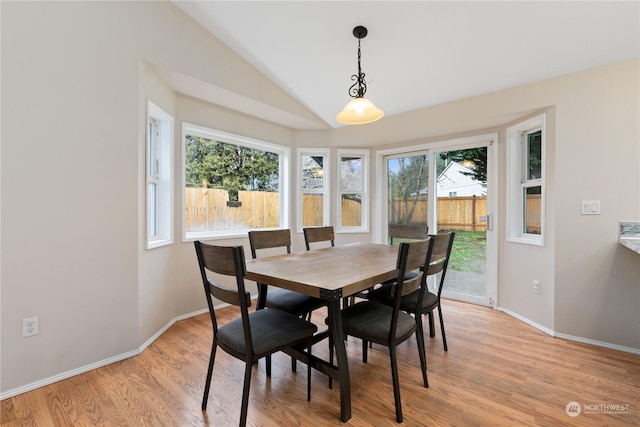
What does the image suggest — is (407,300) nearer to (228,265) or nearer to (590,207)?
(228,265)

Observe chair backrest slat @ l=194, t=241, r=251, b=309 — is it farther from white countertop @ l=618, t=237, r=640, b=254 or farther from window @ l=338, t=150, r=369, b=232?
window @ l=338, t=150, r=369, b=232

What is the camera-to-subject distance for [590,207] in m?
2.44

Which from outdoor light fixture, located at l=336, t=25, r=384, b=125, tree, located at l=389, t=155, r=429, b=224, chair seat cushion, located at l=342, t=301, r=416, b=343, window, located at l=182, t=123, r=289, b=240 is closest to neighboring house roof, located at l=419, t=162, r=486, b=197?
tree, located at l=389, t=155, r=429, b=224

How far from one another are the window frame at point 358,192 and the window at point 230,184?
0.77m

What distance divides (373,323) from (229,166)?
8.51 feet

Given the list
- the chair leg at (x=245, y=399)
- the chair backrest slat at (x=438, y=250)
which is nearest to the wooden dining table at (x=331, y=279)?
the chair backrest slat at (x=438, y=250)

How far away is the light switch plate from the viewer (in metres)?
2.42

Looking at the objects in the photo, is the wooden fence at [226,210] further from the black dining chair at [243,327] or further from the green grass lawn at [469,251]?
the green grass lawn at [469,251]

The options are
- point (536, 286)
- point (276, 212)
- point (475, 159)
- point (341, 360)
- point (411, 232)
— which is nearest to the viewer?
point (341, 360)

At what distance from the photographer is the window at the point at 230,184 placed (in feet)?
10.4

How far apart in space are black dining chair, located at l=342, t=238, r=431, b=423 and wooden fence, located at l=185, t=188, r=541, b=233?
2121 mm

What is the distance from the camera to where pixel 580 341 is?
251 cm

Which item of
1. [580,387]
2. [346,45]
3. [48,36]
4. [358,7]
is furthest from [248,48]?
[580,387]

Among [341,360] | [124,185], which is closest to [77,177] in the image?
[124,185]
